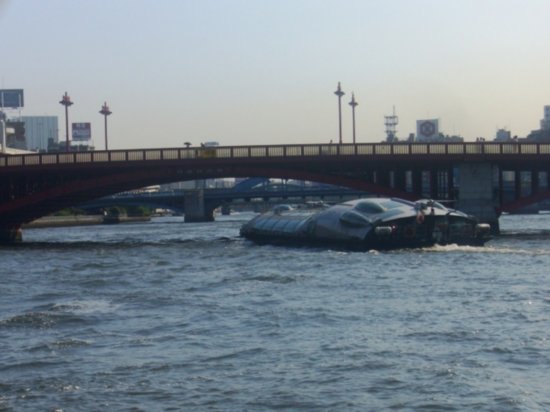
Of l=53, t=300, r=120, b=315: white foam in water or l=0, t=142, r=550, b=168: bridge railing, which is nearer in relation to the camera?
l=53, t=300, r=120, b=315: white foam in water

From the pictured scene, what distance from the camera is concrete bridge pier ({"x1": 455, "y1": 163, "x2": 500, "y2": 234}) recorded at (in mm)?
106750

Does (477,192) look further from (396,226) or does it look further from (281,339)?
(281,339)

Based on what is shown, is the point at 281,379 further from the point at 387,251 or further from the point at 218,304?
the point at 387,251

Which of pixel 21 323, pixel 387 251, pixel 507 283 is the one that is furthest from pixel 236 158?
pixel 21 323

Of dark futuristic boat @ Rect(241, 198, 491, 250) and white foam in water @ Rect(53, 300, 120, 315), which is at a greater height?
dark futuristic boat @ Rect(241, 198, 491, 250)

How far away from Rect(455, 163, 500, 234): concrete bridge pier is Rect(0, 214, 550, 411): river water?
44.3 metres

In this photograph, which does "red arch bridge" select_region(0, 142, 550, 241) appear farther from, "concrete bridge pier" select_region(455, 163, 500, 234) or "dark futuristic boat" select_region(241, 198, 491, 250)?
"dark futuristic boat" select_region(241, 198, 491, 250)

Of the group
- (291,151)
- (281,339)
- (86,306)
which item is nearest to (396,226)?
(291,151)

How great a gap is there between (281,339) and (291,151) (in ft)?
241

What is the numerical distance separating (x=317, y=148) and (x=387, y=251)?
104 feet

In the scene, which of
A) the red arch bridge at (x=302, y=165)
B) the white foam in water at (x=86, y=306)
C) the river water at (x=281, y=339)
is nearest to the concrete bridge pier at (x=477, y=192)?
the red arch bridge at (x=302, y=165)

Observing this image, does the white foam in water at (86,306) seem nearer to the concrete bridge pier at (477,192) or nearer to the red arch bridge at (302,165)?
the red arch bridge at (302,165)

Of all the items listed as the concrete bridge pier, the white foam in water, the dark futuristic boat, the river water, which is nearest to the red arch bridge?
the concrete bridge pier

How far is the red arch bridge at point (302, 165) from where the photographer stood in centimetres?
10619
